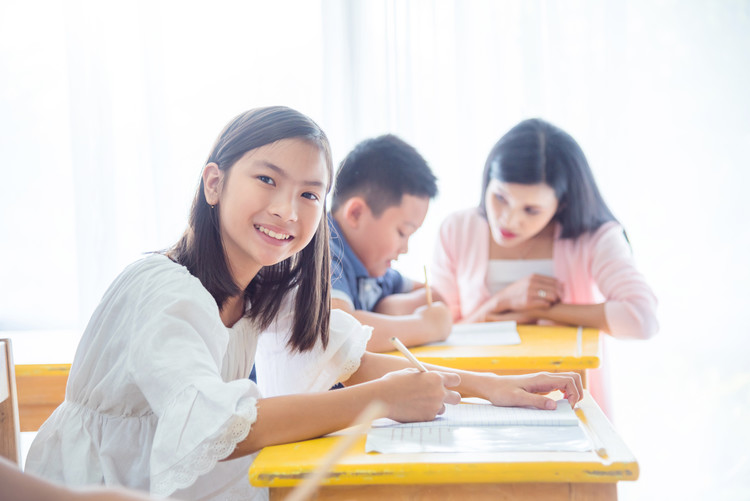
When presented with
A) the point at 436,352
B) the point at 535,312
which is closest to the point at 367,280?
the point at 436,352

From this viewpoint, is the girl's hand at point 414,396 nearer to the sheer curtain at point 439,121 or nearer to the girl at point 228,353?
the girl at point 228,353

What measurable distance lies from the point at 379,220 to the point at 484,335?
15.6 inches

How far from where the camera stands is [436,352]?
1.53m

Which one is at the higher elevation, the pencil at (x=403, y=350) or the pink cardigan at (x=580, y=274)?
the pencil at (x=403, y=350)

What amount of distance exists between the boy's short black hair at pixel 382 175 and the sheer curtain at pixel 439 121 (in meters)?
0.57

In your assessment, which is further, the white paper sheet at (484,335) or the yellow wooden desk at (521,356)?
the white paper sheet at (484,335)

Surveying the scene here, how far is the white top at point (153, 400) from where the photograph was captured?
80cm

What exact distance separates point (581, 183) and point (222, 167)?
1299 millimetres

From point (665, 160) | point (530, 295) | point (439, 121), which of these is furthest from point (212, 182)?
point (665, 160)

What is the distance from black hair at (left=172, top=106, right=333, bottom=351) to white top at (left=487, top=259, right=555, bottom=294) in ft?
3.39

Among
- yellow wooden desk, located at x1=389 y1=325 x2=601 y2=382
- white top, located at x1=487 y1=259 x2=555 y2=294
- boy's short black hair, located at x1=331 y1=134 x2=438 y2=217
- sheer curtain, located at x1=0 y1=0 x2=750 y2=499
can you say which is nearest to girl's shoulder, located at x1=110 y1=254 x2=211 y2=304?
yellow wooden desk, located at x1=389 y1=325 x2=601 y2=382

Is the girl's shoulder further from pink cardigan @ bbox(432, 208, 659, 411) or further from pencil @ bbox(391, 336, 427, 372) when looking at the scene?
pink cardigan @ bbox(432, 208, 659, 411)

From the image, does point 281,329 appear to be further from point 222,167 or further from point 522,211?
point 522,211

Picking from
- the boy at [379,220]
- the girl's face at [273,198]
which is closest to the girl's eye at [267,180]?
the girl's face at [273,198]
